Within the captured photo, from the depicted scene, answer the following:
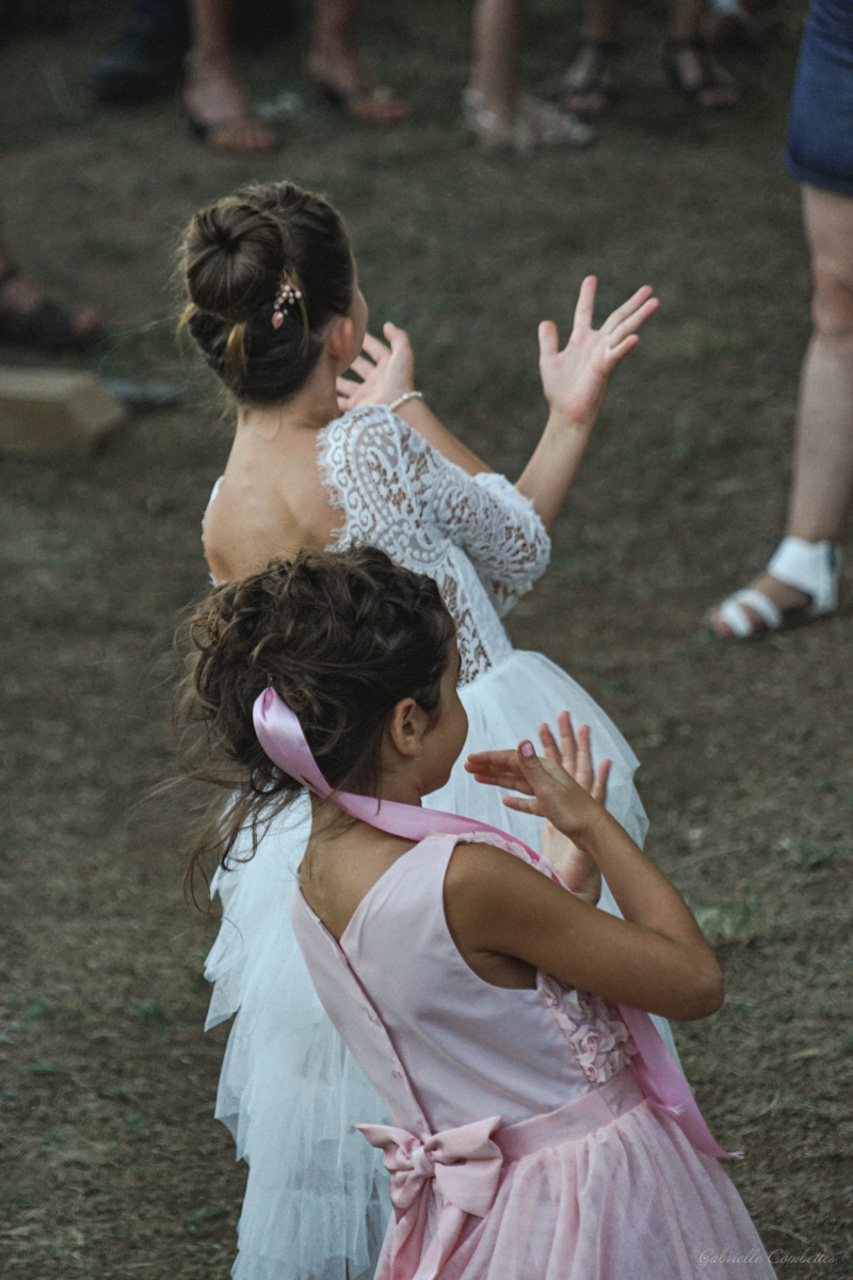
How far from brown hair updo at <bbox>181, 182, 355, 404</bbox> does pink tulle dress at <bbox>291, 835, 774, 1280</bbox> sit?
70 cm

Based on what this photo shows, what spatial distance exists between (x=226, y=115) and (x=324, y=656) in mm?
4822

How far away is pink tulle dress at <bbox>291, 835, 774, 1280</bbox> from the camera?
50.3 inches

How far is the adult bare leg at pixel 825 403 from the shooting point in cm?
282

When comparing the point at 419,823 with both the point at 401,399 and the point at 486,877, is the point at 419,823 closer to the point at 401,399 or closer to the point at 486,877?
the point at 486,877

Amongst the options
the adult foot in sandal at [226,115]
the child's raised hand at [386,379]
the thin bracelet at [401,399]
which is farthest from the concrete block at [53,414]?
the thin bracelet at [401,399]

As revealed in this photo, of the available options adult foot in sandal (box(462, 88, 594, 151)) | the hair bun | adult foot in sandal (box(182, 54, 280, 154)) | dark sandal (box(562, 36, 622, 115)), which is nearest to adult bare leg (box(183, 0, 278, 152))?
adult foot in sandal (box(182, 54, 280, 154))

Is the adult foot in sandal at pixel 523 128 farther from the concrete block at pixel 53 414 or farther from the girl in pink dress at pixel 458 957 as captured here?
the girl in pink dress at pixel 458 957

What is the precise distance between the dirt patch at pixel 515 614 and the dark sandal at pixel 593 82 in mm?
114

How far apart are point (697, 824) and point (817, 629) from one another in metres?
0.74

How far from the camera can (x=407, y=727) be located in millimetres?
1339

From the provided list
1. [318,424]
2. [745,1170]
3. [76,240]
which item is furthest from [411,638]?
[76,240]

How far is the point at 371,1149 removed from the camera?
181cm

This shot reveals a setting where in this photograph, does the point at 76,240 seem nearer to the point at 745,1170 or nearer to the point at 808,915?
the point at 808,915

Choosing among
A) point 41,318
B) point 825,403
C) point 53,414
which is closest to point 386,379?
point 825,403
